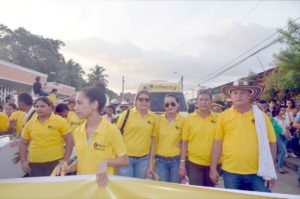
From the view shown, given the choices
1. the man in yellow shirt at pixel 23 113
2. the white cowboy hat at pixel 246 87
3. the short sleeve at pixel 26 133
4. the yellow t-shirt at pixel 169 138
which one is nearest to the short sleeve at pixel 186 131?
the yellow t-shirt at pixel 169 138

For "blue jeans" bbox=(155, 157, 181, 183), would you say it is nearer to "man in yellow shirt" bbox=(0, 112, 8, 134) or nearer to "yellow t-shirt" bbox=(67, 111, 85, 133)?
"yellow t-shirt" bbox=(67, 111, 85, 133)

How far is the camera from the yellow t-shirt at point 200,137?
4461 mm

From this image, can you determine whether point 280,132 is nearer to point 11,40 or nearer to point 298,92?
point 298,92

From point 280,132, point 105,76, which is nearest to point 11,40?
point 105,76

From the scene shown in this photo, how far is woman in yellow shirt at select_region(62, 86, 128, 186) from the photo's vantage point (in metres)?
2.90

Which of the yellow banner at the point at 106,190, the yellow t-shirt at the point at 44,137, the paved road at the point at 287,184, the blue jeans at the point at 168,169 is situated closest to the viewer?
the yellow banner at the point at 106,190

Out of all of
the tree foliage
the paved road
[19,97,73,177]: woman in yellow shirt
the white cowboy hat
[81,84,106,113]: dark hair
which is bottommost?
the paved road

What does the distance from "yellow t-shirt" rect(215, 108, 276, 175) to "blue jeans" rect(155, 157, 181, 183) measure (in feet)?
3.66

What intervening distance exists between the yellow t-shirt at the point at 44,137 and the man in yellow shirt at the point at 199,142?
1.71 meters

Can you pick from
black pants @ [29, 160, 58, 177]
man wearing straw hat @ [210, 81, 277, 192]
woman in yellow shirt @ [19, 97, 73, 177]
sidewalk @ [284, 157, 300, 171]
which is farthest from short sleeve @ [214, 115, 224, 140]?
sidewalk @ [284, 157, 300, 171]

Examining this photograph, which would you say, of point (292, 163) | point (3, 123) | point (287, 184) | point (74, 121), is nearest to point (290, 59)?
point (292, 163)

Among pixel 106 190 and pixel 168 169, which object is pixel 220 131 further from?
pixel 106 190

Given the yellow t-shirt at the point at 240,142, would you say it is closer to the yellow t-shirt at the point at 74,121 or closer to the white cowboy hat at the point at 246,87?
the white cowboy hat at the point at 246,87

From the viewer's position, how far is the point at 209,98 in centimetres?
472
